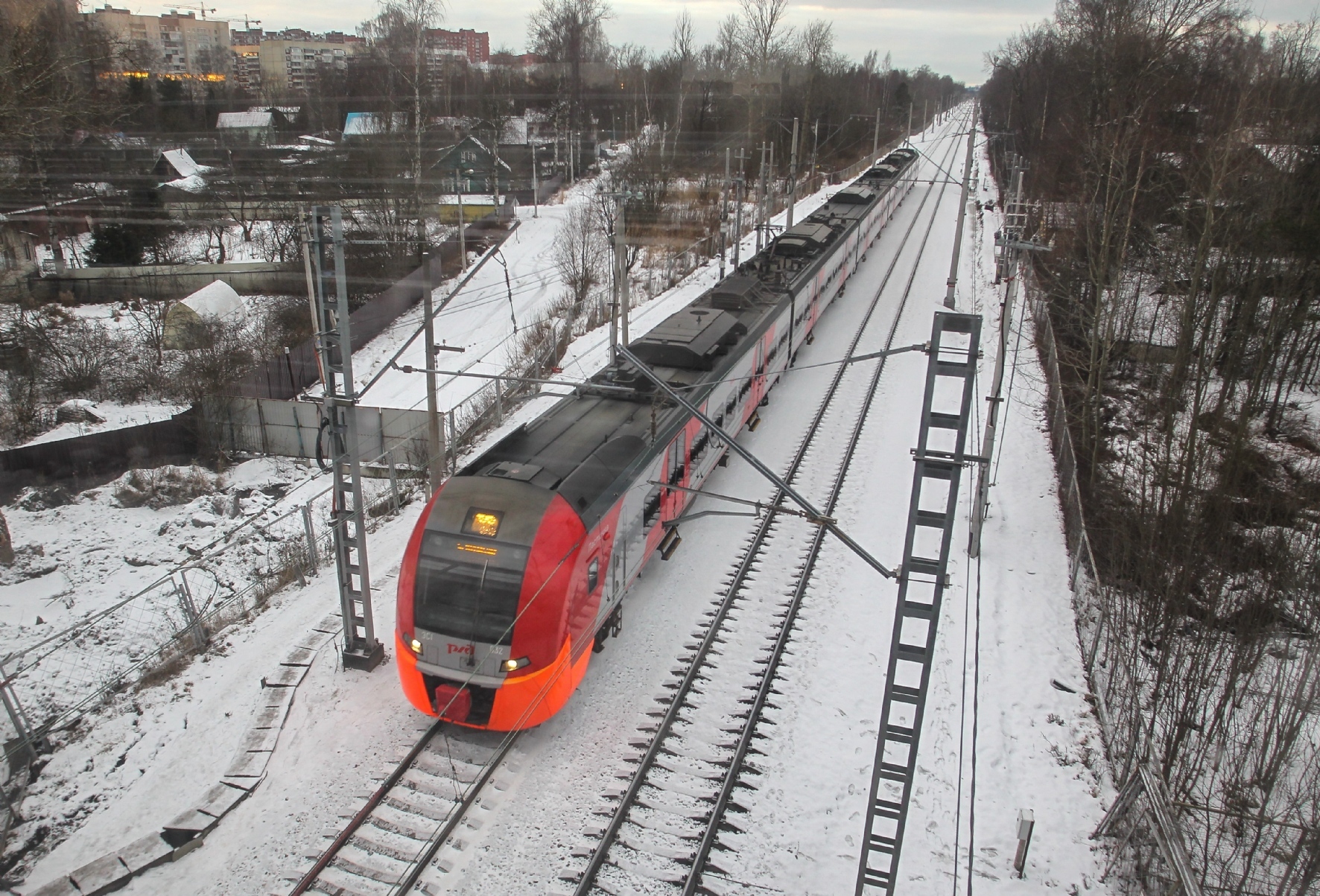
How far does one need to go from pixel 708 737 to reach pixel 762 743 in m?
0.61

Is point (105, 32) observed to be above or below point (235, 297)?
above

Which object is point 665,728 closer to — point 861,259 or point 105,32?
point 861,259

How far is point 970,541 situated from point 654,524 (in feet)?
17.9

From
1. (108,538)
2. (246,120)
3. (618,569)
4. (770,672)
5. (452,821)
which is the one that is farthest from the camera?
(246,120)

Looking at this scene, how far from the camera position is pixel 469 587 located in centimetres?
866

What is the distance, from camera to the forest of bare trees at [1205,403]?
8.58 metres

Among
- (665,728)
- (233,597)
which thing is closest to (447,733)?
(665,728)

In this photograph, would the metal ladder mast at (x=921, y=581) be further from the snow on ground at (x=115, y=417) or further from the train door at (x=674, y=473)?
the snow on ground at (x=115, y=417)

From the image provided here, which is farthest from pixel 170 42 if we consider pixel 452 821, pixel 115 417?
pixel 452 821

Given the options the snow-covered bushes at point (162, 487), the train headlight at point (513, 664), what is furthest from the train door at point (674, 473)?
the snow-covered bushes at point (162, 487)

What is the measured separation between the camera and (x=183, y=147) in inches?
1499

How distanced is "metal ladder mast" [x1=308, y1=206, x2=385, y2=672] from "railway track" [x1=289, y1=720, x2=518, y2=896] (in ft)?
5.92

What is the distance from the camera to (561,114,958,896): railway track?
788 centimetres

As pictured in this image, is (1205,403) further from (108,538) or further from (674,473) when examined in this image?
(108,538)
